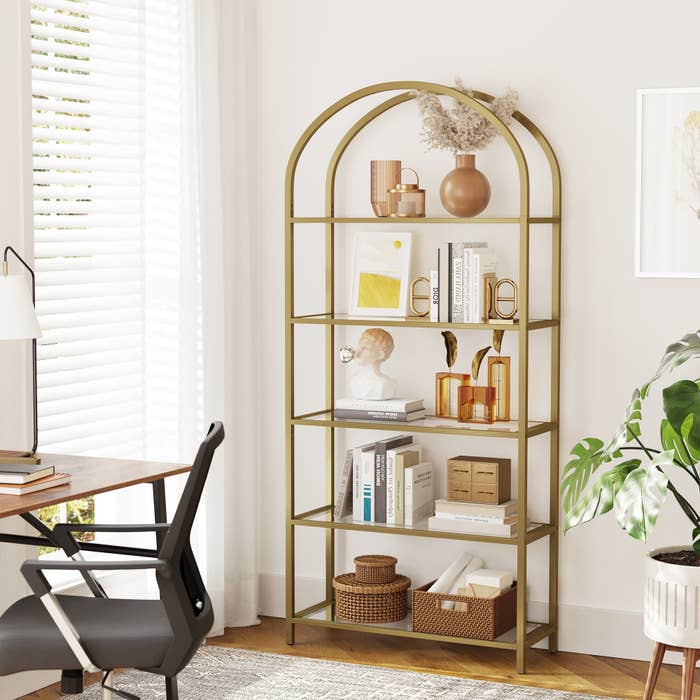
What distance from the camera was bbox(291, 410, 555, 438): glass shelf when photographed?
3.96 m

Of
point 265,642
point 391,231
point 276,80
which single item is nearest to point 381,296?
point 391,231

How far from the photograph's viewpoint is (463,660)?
4094mm

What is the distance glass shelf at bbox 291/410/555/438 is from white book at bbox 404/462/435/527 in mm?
167

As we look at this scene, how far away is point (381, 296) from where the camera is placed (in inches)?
167

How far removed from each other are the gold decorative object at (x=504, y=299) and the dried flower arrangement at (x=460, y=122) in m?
0.46

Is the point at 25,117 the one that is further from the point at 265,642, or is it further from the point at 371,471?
the point at 265,642

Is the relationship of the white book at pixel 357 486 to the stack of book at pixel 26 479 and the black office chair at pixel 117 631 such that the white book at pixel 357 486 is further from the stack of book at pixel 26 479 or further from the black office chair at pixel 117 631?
the black office chair at pixel 117 631

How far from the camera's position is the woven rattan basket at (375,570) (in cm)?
429

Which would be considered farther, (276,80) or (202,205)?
(276,80)

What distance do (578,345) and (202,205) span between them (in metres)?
1.38

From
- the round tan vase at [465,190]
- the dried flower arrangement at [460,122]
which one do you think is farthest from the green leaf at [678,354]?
the dried flower arrangement at [460,122]

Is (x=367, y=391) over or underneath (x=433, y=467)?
over

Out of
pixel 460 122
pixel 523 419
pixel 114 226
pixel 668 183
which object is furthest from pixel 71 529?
pixel 668 183

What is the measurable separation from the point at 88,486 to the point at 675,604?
165 cm
